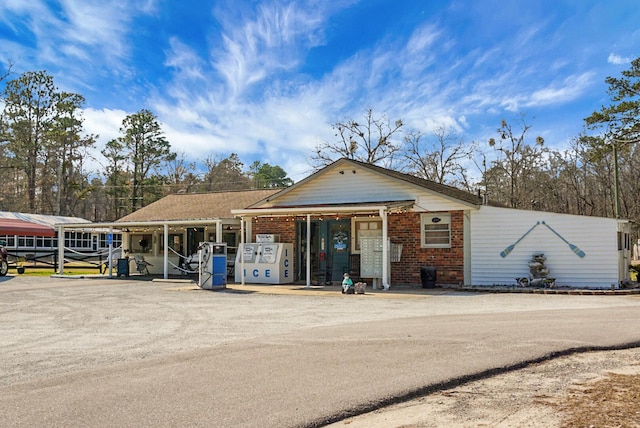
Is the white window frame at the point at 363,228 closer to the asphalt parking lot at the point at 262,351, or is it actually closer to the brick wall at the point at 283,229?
the brick wall at the point at 283,229

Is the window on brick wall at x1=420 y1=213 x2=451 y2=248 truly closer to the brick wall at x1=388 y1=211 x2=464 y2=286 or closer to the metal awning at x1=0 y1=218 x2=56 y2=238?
the brick wall at x1=388 y1=211 x2=464 y2=286

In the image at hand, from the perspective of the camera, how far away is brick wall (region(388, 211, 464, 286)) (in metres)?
18.1

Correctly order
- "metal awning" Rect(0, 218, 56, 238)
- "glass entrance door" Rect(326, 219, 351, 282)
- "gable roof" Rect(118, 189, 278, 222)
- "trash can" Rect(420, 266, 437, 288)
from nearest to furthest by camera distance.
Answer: "trash can" Rect(420, 266, 437, 288), "glass entrance door" Rect(326, 219, 351, 282), "gable roof" Rect(118, 189, 278, 222), "metal awning" Rect(0, 218, 56, 238)

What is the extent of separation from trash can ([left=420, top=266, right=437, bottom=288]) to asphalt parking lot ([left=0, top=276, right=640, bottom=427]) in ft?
11.2

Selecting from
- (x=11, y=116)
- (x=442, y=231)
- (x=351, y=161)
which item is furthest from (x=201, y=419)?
(x=11, y=116)

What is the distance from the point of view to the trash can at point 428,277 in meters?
17.8

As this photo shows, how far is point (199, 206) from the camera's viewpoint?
26266mm

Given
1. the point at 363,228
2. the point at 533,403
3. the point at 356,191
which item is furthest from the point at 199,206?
the point at 533,403

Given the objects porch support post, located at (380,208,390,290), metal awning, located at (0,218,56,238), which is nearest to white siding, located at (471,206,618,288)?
porch support post, located at (380,208,390,290)

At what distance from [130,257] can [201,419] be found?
77.0 feet

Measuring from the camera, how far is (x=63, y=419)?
4.70 metres

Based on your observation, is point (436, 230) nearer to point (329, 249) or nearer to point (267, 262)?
point (329, 249)

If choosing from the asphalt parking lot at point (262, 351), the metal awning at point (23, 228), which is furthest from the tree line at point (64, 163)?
the asphalt parking lot at point (262, 351)

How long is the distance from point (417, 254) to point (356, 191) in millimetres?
3250
